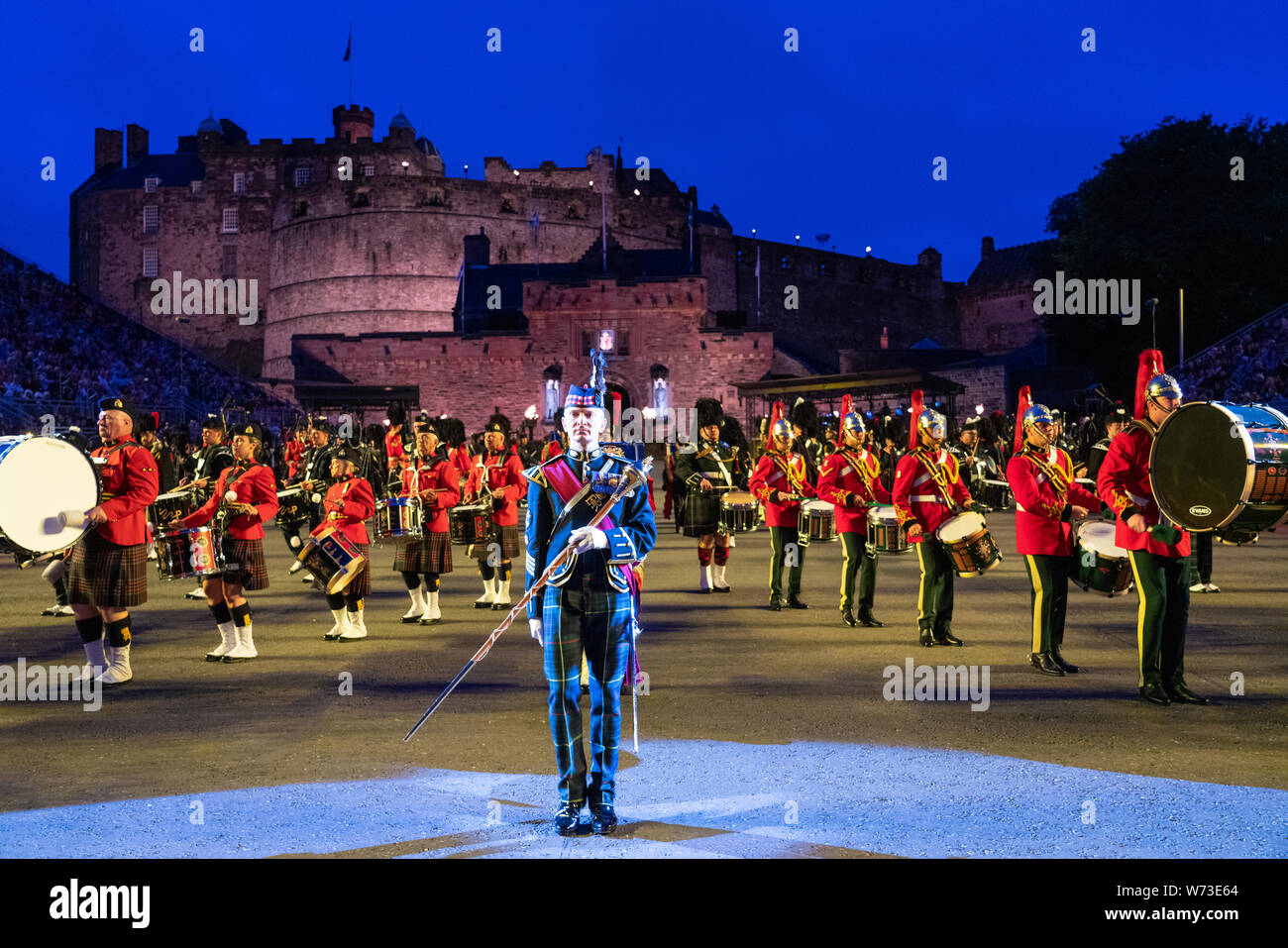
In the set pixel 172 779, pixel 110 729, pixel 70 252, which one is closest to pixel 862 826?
pixel 172 779

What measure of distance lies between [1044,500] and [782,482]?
14.4 feet

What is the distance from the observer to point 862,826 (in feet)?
17.0

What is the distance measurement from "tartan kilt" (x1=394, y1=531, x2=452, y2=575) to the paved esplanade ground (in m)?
0.71

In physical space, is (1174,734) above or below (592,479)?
below

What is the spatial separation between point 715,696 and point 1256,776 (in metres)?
3.31

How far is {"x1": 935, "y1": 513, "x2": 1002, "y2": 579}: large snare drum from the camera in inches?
382

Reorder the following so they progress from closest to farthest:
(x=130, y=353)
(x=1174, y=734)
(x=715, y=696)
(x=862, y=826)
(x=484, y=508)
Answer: (x=862, y=826)
(x=1174, y=734)
(x=715, y=696)
(x=484, y=508)
(x=130, y=353)

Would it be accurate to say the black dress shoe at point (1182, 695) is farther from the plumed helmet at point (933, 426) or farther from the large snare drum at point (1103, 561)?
the plumed helmet at point (933, 426)

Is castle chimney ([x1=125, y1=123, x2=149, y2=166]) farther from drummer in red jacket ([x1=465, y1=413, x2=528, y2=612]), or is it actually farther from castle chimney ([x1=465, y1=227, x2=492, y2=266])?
drummer in red jacket ([x1=465, y1=413, x2=528, y2=612])

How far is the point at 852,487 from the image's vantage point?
11.6 metres

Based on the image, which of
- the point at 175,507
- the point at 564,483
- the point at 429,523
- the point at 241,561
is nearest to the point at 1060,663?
the point at 564,483

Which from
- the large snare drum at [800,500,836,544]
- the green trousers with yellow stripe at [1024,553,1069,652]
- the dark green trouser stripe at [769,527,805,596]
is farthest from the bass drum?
the dark green trouser stripe at [769,527,805,596]
